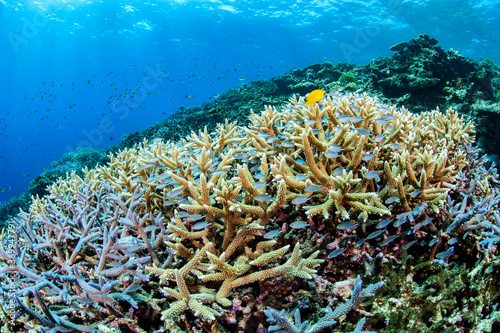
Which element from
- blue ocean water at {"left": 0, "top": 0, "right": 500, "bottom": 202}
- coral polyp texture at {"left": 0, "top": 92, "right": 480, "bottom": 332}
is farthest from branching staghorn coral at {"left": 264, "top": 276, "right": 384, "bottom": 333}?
blue ocean water at {"left": 0, "top": 0, "right": 500, "bottom": 202}

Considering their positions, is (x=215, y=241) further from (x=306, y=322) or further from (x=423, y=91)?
(x=423, y=91)

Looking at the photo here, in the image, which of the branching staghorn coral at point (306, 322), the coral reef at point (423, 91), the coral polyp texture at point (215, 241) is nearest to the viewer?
the branching staghorn coral at point (306, 322)

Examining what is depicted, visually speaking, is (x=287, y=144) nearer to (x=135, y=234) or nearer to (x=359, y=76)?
(x=135, y=234)

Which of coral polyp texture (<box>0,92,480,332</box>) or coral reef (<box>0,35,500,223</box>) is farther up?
coral reef (<box>0,35,500,223</box>)

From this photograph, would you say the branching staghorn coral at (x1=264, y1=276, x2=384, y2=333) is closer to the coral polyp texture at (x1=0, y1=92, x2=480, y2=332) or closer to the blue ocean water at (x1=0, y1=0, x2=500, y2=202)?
the coral polyp texture at (x1=0, y1=92, x2=480, y2=332)

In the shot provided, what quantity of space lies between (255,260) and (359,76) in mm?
16035

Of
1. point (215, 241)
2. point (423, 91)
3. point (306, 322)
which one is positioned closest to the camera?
point (306, 322)

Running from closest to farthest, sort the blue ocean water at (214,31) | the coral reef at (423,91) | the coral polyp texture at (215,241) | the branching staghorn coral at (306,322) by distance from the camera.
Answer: the branching staghorn coral at (306,322) < the coral polyp texture at (215,241) < the coral reef at (423,91) < the blue ocean water at (214,31)

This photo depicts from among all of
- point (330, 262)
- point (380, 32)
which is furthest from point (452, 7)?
point (330, 262)

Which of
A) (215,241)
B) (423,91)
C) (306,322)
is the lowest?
(306,322)

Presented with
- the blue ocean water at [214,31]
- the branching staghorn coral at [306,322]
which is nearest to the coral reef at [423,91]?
the branching staghorn coral at [306,322]

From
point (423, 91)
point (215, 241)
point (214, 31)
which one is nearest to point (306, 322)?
point (215, 241)

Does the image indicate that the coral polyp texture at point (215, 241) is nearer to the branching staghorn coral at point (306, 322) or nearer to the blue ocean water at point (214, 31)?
the branching staghorn coral at point (306, 322)

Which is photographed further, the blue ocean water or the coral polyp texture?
the blue ocean water
